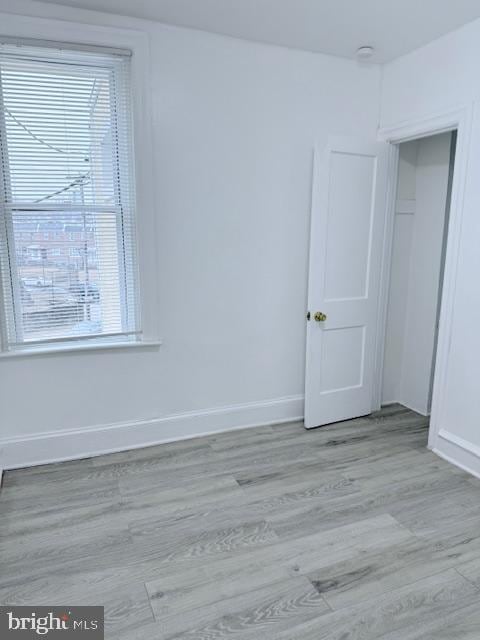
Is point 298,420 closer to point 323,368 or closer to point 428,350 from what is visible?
point 323,368

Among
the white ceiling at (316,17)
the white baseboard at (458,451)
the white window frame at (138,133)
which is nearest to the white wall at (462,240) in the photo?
the white baseboard at (458,451)

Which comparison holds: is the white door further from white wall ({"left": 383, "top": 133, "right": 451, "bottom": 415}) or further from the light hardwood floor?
the light hardwood floor

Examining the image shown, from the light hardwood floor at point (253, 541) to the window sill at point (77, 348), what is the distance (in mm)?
713

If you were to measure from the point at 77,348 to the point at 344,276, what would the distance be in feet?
6.25

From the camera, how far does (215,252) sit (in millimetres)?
2939

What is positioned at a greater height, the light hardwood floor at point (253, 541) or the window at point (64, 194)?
the window at point (64, 194)

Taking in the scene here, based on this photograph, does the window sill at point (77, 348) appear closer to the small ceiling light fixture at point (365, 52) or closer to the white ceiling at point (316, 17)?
the white ceiling at point (316, 17)

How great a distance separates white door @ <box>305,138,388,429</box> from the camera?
2996 mm

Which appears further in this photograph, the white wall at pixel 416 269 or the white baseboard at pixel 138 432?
the white wall at pixel 416 269

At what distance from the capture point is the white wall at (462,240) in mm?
2539

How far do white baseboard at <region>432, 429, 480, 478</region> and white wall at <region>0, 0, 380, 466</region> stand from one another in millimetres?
1128

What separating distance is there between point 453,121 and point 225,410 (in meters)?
2.41

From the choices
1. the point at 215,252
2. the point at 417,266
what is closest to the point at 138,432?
the point at 215,252

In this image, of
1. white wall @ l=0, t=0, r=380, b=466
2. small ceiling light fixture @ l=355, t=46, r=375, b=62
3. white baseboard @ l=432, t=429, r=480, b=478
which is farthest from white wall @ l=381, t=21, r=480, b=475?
white wall @ l=0, t=0, r=380, b=466
